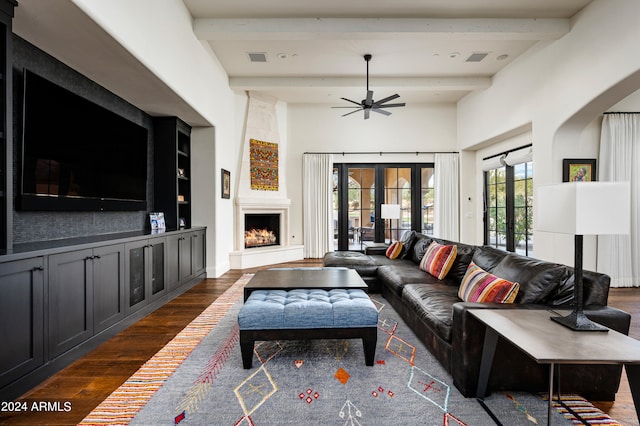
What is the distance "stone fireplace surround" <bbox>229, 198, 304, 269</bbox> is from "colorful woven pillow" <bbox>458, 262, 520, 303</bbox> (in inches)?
169

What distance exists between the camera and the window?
5531mm

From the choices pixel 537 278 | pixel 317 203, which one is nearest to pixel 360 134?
pixel 317 203

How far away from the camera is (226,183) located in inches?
225

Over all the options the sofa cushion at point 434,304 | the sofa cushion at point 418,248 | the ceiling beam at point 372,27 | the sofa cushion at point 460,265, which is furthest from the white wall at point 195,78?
the sofa cushion at point 460,265

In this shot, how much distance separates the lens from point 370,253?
16.8ft

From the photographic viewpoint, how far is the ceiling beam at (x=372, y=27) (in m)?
4.16

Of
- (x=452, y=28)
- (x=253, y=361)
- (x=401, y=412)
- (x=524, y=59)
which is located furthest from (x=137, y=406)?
(x=524, y=59)

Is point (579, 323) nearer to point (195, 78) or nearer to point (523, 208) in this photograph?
point (195, 78)

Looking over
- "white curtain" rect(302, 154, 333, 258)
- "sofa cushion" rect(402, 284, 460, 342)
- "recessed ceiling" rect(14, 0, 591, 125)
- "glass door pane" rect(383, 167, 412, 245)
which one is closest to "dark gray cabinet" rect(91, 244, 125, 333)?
"recessed ceiling" rect(14, 0, 591, 125)

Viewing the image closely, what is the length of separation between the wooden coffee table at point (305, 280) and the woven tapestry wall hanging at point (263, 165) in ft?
11.1

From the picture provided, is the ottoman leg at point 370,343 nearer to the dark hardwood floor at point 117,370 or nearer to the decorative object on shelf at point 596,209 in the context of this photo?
the decorative object on shelf at point 596,209

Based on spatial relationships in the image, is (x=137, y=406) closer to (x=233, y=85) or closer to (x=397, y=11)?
(x=397, y=11)

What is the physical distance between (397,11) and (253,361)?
13.8 feet

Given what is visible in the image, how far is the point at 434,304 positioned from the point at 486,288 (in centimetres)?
39
